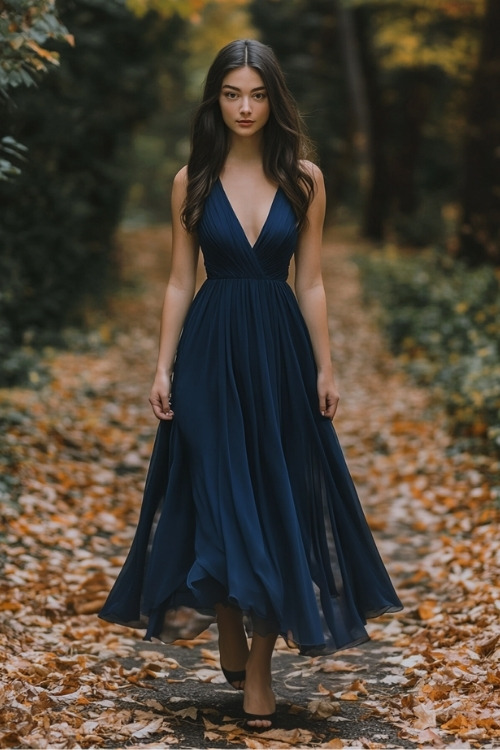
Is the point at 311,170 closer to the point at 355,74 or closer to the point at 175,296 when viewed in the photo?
the point at 175,296

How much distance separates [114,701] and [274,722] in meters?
0.64

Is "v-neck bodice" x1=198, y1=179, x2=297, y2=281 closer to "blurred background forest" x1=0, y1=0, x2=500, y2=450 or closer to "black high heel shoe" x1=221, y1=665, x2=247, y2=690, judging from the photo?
"blurred background forest" x1=0, y1=0, x2=500, y2=450

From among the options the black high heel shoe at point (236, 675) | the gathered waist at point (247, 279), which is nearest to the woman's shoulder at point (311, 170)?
the gathered waist at point (247, 279)

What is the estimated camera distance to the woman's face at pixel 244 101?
3.74 meters

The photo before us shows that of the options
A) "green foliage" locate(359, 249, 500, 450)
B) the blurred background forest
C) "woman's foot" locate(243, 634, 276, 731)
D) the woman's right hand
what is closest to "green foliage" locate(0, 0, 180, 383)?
the blurred background forest

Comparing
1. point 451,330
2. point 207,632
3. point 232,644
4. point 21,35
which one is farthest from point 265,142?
point 451,330

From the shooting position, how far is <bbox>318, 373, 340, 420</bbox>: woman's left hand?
3836mm

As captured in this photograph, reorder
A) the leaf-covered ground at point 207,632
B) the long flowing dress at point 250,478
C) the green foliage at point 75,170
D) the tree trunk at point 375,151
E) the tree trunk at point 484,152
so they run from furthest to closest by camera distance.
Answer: the tree trunk at point 375,151 < the tree trunk at point 484,152 < the green foliage at point 75,170 < the leaf-covered ground at point 207,632 < the long flowing dress at point 250,478

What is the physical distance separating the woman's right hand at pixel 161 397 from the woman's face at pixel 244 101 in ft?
3.09

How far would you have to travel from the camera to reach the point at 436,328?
11016mm

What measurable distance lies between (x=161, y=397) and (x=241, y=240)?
2.11ft

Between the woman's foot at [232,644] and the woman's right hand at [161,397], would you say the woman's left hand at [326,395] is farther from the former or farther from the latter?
the woman's foot at [232,644]

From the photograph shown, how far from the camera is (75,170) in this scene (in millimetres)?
12211

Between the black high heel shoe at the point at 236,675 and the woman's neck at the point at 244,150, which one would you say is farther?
the black high heel shoe at the point at 236,675
